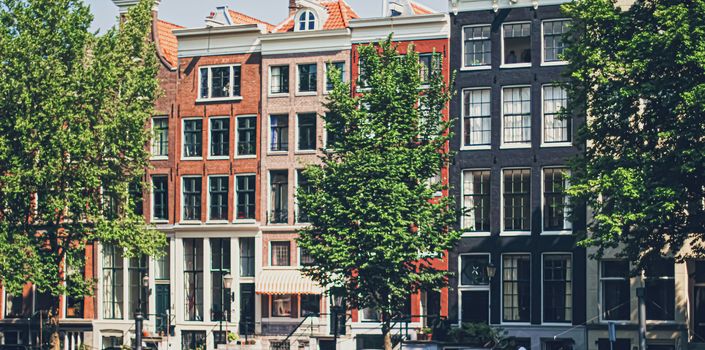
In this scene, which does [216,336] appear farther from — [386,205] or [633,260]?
[633,260]

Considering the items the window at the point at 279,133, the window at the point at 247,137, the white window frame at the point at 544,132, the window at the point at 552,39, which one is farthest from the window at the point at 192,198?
the window at the point at 552,39

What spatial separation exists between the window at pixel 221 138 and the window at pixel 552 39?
14.2m

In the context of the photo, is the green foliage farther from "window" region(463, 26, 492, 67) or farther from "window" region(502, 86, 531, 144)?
"window" region(502, 86, 531, 144)

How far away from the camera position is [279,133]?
64.1m

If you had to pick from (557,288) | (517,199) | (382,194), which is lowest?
(557,288)

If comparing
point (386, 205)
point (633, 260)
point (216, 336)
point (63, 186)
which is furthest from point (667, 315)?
point (63, 186)

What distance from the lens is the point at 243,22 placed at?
67.2 m

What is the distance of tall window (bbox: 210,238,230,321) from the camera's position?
64.2m

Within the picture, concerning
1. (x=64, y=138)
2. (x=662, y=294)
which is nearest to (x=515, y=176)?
(x=662, y=294)

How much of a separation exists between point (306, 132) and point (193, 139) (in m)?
5.23

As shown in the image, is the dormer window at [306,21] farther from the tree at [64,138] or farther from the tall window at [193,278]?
the tall window at [193,278]

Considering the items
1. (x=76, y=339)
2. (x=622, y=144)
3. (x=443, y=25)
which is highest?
(x=443, y=25)

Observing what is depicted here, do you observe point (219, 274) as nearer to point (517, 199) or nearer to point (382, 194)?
point (382, 194)

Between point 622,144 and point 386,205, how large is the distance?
29.1 ft
